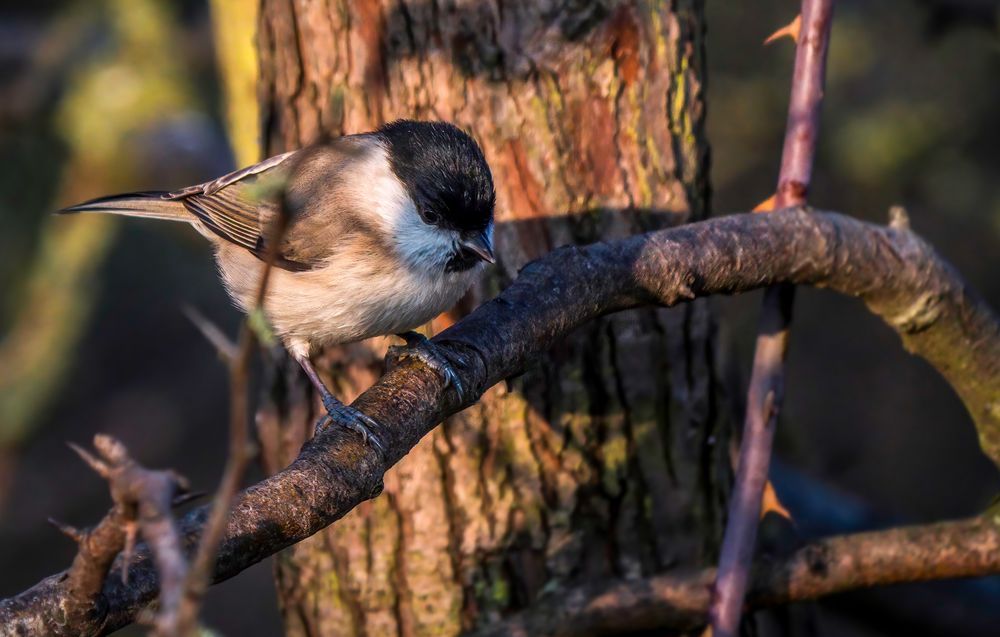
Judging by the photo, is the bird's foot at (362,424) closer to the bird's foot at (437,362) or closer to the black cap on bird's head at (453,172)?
the bird's foot at (437,362)

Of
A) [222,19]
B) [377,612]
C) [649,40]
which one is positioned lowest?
[377,612]

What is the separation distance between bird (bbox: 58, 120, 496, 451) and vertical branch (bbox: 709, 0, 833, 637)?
82 cm

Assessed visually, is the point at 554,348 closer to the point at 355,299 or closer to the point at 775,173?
the point at 355,299

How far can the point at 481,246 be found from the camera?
3.06m

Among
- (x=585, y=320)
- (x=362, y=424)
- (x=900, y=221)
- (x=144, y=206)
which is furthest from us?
(x=144, y=206)

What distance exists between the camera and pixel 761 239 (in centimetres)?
293

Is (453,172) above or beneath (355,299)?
above

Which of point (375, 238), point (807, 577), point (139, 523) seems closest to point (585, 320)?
point (375, 238)

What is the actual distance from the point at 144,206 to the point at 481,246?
1630mm

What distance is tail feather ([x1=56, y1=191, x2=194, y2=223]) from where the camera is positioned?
4.00 m

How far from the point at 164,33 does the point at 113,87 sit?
1.49 feet

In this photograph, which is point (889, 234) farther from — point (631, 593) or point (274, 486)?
point (274, 486)

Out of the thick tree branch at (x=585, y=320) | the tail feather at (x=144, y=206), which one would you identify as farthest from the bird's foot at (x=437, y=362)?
the tail feather at (x=144, y=206)

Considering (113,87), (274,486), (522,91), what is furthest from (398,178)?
(113,87)
